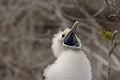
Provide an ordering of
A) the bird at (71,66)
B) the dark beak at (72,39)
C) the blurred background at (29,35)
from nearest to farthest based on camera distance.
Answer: the bird at (71,66)
the dark beak at (72,39)
the blurred background at (29,35)

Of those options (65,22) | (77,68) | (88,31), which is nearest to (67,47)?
(77,68)

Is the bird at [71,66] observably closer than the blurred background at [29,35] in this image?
Yes

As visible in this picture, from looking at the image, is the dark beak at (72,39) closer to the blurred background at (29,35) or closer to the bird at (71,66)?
the bird at (71,66)

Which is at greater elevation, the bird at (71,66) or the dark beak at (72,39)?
the dark beak at (72,39)

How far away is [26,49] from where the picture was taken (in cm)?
604

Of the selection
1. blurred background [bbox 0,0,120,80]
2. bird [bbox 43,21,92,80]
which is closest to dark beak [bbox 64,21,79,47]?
bird [bbox 43,21,92,80]

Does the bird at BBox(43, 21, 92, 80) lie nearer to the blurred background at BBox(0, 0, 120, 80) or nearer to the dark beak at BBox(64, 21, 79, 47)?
the dark beak at BBox(64, 21, 79, 47)

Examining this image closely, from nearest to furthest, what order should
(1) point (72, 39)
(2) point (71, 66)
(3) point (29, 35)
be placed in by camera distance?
(2) point (71, 66)
(1) point (72, 39)
(3) point (29, 35)

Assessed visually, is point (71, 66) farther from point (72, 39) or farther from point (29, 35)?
point (29, 35)

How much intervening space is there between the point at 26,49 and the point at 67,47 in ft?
11.7

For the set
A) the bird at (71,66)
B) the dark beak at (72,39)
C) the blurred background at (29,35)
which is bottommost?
the bird at (71,66)

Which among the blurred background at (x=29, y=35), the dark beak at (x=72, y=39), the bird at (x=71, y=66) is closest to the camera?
the bird at (x=71, y=66)

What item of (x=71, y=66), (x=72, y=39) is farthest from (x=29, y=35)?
(x=71, y=66)

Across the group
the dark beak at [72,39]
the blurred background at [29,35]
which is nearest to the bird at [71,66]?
the dark beak at [72,39]
